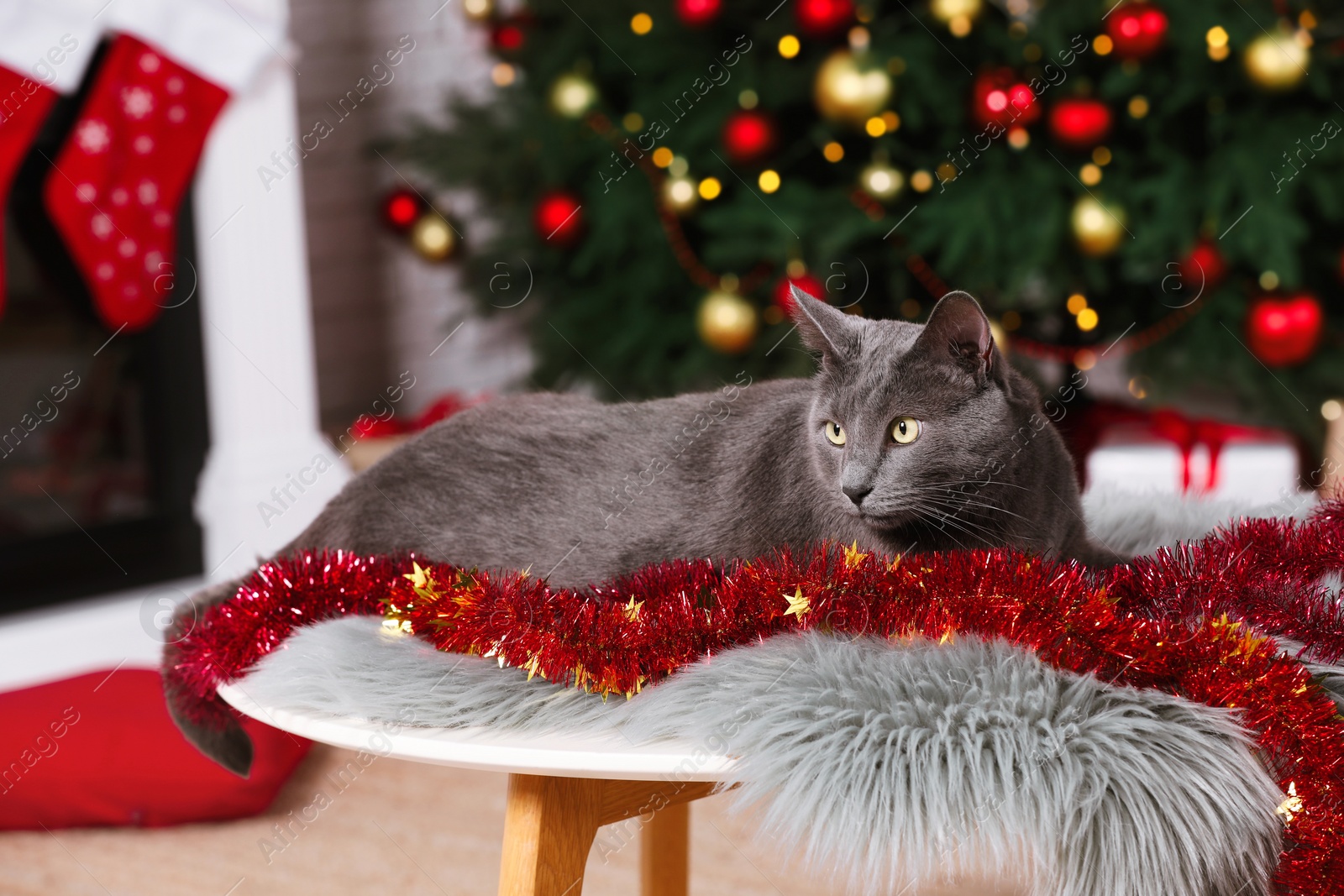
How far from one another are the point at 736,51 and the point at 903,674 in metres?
1.70

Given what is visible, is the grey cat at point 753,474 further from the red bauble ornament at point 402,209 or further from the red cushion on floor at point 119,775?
the red bauble ornament at point 402,209

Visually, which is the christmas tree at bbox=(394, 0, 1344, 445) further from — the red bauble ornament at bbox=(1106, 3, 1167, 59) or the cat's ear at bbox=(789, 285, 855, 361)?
the cat's ear at bbox=(789, 285, 855, 361)

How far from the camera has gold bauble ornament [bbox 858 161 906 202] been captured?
76.2 inches

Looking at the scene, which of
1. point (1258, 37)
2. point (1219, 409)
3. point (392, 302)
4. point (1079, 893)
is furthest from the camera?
point (392, 302)

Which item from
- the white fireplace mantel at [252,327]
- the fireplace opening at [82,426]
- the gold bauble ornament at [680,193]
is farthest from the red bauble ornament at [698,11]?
the fireplace opening at [82,426]

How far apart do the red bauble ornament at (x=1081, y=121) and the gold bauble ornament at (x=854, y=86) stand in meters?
0.28

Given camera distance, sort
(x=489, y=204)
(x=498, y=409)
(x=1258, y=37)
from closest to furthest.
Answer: (x=498, y=409)
(x=1258, y=37)
(x=489, y=204)

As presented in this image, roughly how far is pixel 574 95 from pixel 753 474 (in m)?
1.62

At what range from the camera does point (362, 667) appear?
25.5 inches

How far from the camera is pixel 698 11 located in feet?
6.61

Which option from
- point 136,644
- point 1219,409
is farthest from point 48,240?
point 1219,409

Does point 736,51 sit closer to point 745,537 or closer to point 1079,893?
point 745,537

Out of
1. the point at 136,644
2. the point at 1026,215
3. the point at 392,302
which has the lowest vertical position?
the point at 136,644

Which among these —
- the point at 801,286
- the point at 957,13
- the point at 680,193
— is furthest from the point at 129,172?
the point at 957,13
